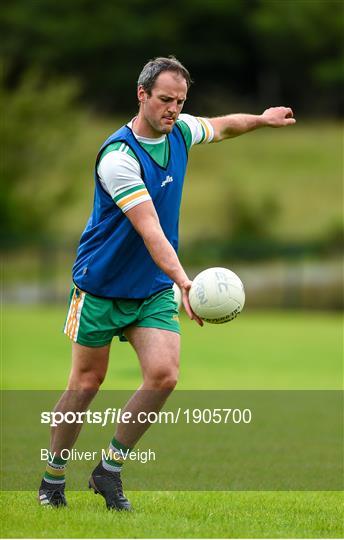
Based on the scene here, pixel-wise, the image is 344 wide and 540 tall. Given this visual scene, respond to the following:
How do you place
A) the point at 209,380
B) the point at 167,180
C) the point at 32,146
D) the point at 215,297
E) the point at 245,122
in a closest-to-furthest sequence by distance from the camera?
the point at 215,297 < the point at 167,180 < the point at 245,122 < the point at 209,380 < the point at 32,146

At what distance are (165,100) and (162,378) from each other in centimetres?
157

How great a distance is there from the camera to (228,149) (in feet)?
198

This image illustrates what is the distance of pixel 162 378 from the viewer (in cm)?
611

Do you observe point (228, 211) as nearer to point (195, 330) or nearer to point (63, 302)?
point (63, 302)

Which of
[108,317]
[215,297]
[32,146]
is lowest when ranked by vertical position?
[108,317]

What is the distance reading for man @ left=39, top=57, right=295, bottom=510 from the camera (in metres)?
6.05

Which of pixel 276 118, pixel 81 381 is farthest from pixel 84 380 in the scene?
pixel 276 118

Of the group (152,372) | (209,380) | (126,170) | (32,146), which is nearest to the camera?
(126,170)

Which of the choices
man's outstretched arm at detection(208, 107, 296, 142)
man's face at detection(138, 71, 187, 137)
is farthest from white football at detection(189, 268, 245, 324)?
man's outstretched arm at detection(208, 107, 296, 142)

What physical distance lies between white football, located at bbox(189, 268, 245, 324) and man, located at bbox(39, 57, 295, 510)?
0.97 feet

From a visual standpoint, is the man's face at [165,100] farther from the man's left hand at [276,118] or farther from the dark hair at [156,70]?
the man's left hand at [276,118]

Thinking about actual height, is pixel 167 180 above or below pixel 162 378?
above

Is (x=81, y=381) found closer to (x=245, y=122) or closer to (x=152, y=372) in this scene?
(x=152, y=372)

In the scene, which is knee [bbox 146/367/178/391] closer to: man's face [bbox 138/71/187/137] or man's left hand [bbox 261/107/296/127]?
man's face [bbox 138/71/187/137]
